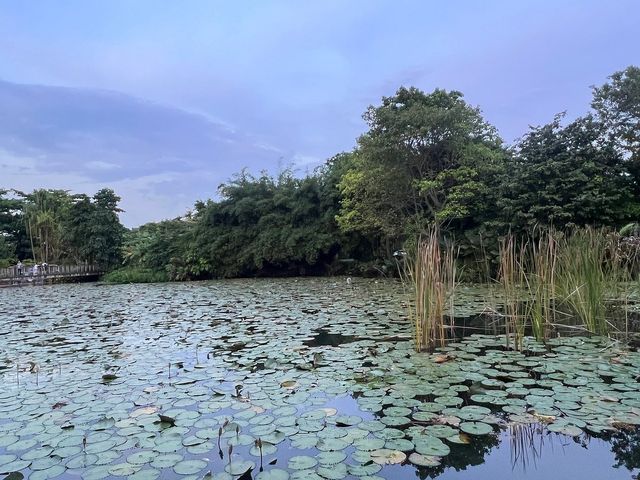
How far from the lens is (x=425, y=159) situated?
10.2 meters

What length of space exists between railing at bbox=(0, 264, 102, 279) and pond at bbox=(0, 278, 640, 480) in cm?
1206

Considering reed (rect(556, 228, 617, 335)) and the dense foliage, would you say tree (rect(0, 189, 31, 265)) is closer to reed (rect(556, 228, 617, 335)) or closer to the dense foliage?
the dense foliage

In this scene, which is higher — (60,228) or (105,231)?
(60,228)

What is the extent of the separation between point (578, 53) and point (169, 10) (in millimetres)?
7322

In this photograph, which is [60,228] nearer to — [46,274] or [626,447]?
[46,274]

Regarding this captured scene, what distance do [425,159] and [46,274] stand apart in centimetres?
1314

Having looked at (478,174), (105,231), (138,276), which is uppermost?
(478,174)

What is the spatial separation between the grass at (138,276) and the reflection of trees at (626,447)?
14218 mm

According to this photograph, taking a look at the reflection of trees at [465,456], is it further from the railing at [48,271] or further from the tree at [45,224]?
the tree at [45,224]

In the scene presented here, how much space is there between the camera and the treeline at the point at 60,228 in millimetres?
15883

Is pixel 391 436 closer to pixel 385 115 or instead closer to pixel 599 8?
pixel 599 8

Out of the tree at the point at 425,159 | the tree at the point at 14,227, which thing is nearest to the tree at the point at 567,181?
the tree at the point at 425,159

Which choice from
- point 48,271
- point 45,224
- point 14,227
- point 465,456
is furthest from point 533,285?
point 14,227

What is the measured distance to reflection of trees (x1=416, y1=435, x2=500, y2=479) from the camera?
5.85ft
